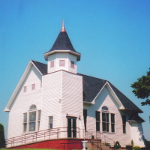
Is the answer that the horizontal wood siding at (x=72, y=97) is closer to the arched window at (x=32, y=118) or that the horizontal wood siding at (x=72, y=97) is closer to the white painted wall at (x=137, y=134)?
the arched window at (x=32, y=118)

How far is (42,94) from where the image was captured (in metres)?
30.3

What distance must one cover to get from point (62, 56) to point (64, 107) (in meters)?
5.53

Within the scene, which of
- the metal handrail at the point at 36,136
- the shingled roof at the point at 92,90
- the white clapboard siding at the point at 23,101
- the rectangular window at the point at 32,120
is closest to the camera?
the metal handrail at the point at 36,136

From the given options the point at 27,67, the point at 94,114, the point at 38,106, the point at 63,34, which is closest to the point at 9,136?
the point at 38,106

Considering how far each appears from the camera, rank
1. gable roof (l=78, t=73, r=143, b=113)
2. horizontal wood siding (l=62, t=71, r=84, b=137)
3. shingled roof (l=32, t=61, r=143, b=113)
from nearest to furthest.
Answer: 1. horizontal wood siding (l=62, t=71, r=84, b=137)
2. shingled roof (l=32, t=61, r=143, b=113)
3. gable roof (l=78, t=73, r=143, b=113)

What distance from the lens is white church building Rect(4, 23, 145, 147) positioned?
2848 centimetres

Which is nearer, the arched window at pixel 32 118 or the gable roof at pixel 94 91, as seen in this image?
Answer: the arched window at pixel 32 118

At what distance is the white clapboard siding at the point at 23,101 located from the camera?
31.8m

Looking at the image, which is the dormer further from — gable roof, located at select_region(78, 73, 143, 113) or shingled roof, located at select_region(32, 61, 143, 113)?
gable roof, located at select_region(78, 73, 143, 113)

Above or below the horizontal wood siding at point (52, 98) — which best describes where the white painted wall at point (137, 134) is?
below

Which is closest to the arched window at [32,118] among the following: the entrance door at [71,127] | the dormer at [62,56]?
the dormer at [62,56]

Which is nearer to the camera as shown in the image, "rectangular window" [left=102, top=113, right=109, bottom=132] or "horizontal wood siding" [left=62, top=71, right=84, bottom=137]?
"horizontal wood siding" [left=62, top=71, right=84, bottom=137]

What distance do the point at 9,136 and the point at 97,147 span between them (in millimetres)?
11580

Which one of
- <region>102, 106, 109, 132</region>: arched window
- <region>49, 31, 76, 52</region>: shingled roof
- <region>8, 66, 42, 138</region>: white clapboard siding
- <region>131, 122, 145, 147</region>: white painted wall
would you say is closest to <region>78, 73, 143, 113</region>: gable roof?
<region>131, 122, 145, 147</region>: white painted wall
